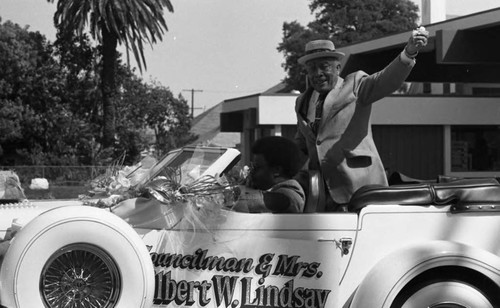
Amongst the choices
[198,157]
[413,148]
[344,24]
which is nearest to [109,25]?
[413,148]

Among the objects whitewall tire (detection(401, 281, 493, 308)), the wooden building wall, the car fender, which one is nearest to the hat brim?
the car fender

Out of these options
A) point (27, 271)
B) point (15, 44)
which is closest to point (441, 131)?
point (15, 44)

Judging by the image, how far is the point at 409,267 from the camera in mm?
3709

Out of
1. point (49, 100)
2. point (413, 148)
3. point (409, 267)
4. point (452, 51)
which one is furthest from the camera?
point (49, 100)

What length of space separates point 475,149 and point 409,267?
2509 cm

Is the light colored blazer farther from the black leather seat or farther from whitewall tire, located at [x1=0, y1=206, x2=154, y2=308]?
whitewall tire, located at [x1=0, y1=206, x2=154, y2=308]

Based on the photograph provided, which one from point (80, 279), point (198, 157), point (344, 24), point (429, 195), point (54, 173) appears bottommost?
point (54, 173)

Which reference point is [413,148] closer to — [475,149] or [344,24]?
[475,149]

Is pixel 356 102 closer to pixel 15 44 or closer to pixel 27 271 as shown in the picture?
pixel 27 271

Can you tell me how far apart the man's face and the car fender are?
133 centimetres

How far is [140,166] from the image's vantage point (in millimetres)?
5324

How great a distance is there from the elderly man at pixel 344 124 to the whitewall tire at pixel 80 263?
137 centimetres

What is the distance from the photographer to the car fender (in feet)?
12.1

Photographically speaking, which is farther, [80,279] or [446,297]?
[446,297]
